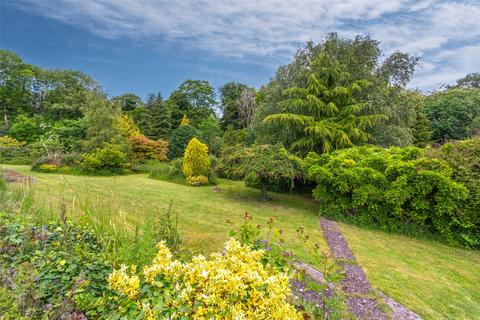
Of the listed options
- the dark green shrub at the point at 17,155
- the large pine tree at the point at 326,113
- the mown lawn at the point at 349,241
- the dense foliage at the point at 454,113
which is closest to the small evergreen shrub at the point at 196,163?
the mown lawn at the point at 349,241

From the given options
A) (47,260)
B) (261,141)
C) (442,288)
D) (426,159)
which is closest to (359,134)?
(426,159)

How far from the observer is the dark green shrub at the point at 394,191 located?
5.54 m

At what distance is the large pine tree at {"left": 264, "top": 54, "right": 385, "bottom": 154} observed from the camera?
27.8 ft

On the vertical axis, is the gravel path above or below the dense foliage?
below

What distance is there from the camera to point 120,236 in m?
2.67

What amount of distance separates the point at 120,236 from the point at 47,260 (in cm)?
69

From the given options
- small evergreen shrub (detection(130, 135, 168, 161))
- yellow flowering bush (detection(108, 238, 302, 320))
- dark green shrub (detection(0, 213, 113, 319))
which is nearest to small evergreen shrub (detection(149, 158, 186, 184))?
small evergreen shrub (detection(130, 135, 168, 161))

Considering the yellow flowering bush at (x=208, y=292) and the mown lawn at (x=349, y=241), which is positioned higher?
the yellow flowering bush at (x=208, y=292)

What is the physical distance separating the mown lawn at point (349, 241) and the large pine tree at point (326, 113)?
2.41m

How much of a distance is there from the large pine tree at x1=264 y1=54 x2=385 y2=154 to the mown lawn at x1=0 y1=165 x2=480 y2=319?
7.91ft

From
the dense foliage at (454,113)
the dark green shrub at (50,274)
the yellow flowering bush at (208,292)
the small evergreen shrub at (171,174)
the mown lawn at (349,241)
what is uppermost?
the dense foliage at (454,113)

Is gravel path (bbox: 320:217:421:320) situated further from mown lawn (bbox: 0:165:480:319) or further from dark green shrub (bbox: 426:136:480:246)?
dark green shrub (bbox: 426:136:480:246)

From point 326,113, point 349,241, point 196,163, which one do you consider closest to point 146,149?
point 196,163

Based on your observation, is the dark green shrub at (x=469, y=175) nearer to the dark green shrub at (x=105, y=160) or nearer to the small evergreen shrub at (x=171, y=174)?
the small evergreen shrub at (x=171, y=174)
